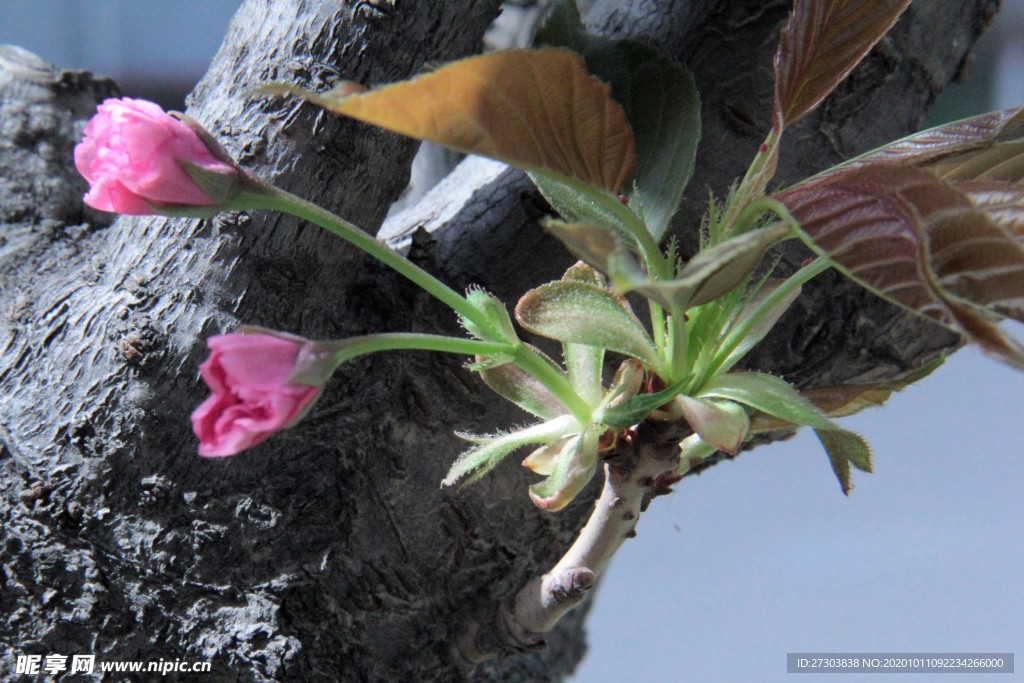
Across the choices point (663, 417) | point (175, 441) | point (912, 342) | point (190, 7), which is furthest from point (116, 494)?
point (190, 7)

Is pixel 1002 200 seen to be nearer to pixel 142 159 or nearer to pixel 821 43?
pixel 821 43

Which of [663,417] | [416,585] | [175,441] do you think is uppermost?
[663,417]

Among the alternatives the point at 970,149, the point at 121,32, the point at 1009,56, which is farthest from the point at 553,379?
the point at 121,32

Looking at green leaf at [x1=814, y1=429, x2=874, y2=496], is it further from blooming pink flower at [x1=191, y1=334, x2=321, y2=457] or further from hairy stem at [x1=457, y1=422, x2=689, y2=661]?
blooming pink flower at [x1=191, y1=334, x2=321, y2=457]

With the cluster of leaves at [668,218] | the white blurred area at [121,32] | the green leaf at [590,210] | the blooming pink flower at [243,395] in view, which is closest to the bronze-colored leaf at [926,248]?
the cluster of leaves at [668,218]

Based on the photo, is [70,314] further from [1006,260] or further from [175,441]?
[1006,260]

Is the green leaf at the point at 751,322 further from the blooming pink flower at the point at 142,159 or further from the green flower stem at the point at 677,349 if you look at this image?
the blooming pink flower at the point at 142,159
